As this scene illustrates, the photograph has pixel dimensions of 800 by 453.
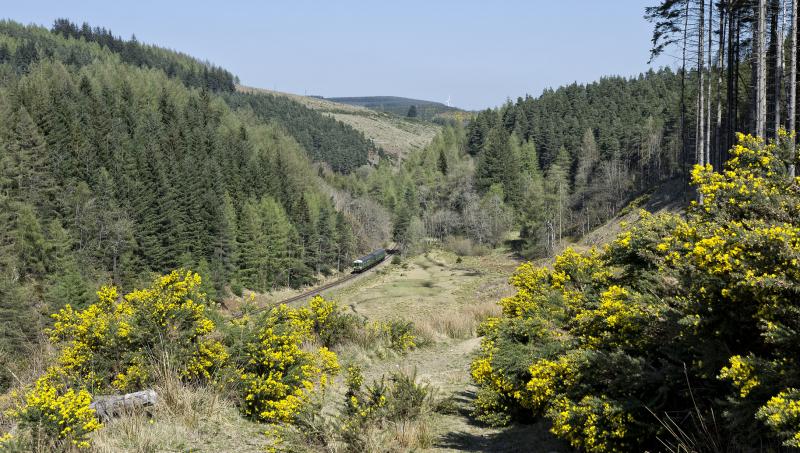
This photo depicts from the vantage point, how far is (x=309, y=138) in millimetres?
190125

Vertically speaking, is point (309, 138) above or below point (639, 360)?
above

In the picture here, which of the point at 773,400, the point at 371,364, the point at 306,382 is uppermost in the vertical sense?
the point at 773,400

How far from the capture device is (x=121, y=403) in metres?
6.82

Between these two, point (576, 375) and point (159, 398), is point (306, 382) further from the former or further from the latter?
point (576, 375)

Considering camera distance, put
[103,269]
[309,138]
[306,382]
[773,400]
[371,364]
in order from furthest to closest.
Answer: [309,138] < [103,269] < [371,364] < [306,382] < [773,400]

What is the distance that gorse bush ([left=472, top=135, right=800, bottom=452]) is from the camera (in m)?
4.35

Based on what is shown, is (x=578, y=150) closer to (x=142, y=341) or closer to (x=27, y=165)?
(x=27, y=165)

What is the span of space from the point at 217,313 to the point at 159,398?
224 centimetres

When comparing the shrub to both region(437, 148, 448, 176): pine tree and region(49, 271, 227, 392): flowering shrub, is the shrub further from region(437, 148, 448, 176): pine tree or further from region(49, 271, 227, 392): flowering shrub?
region(437, 148, 448, 176): pine tree

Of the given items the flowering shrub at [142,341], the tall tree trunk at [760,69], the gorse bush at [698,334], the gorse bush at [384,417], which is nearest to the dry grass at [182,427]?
the flowering shrub at [142,341]

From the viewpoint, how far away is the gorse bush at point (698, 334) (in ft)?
14.3

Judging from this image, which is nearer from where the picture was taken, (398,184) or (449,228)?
(449,228)

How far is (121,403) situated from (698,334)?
6.19 metres

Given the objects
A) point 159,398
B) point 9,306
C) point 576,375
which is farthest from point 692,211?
point 9,306
